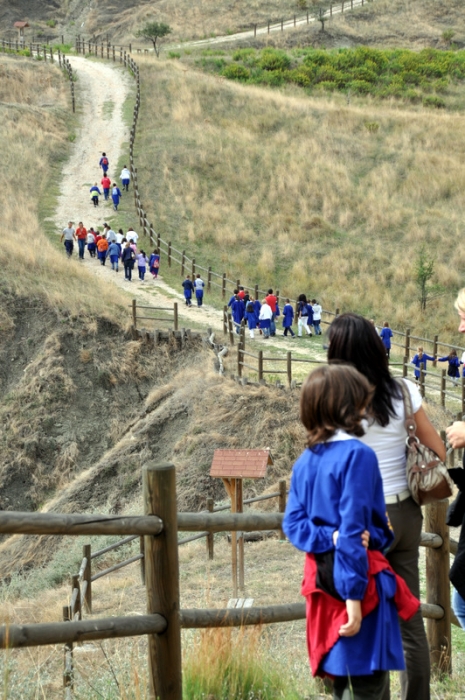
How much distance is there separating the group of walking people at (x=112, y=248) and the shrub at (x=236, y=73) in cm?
2537

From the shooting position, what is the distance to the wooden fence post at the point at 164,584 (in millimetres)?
4191

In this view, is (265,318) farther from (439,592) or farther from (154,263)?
(439,592)

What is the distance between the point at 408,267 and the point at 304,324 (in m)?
9.01

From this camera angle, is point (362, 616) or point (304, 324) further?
point (304, 324)

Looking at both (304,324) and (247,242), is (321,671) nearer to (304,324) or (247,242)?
(304,324)

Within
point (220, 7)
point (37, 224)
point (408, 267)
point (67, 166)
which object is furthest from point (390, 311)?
point (220, 7)

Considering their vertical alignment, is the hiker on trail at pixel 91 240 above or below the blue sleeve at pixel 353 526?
below

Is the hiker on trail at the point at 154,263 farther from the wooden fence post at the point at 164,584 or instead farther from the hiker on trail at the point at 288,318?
the wooden fence post at the point at 164,584

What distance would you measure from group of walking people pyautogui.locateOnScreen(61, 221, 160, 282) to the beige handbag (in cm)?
2486

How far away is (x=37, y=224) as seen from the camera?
3222cm


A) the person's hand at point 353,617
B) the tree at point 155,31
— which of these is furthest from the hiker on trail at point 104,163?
the person's hand at point 353,617

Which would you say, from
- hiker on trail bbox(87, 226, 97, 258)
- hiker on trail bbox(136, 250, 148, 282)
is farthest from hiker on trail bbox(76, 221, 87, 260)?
hiker on trail bbox(136, 250, 148, 282)

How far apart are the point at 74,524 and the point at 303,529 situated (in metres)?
1.02

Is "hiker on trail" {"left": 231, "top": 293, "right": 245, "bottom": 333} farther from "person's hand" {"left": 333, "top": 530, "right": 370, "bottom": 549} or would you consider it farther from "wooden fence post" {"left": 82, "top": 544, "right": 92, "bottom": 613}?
"person's hand" {"left": 333, "top": 530, "right": 370, "bottom": 549}
